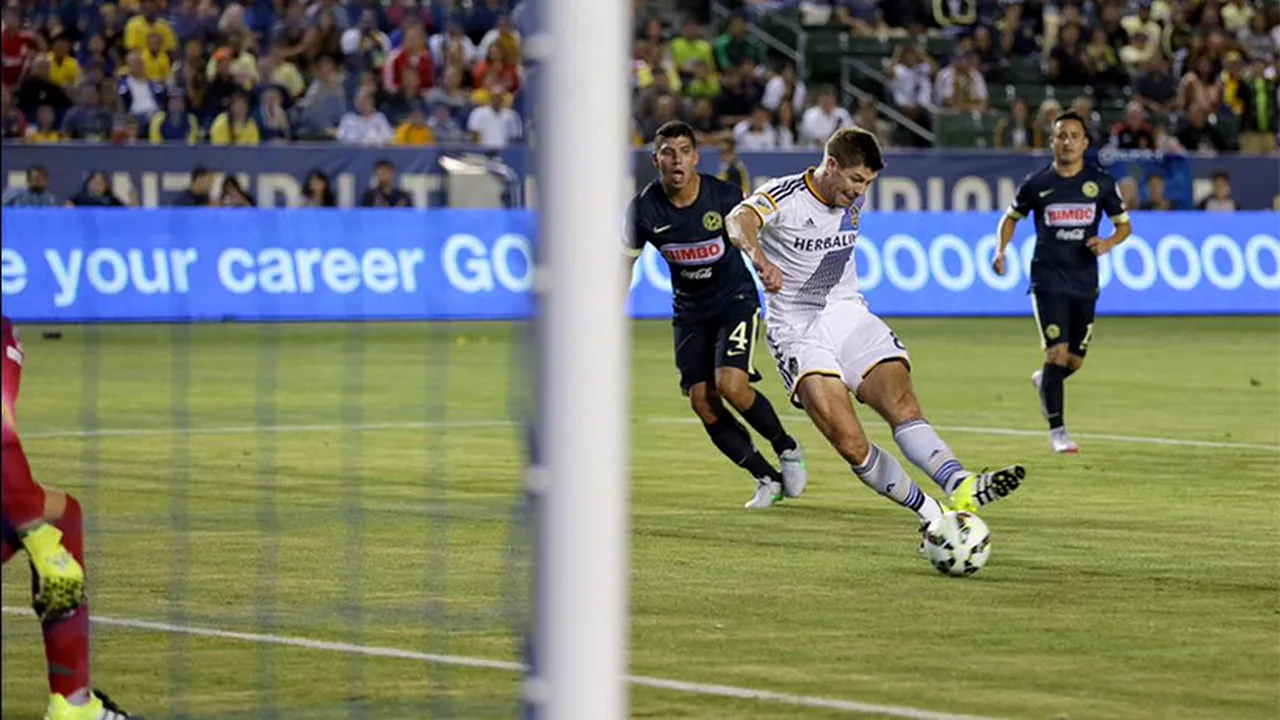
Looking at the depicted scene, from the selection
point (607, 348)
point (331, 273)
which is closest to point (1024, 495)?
point (607, 348)

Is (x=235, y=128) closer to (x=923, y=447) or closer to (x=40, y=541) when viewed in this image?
(x=923, y=447)

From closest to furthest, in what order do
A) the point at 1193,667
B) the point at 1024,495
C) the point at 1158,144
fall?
1. the point at 1193,667
2. the point at 1024,495
3. the point at 1158,144

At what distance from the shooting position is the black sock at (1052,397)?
16234 mm

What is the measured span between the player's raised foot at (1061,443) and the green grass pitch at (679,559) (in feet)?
0.83

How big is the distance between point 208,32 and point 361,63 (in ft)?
5.85

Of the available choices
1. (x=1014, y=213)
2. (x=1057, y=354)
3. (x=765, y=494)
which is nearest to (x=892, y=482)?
(x=765, y=494)

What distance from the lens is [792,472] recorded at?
13648 millimetres

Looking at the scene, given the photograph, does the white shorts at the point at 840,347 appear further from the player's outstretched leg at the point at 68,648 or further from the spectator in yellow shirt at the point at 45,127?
the spectator in yellow shirt at the point at 45,127

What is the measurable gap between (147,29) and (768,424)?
1730 cm

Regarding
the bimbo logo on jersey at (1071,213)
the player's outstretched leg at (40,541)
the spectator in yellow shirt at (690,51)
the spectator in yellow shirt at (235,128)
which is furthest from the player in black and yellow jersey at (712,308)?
the spectator in yellow shirt at (690,51)

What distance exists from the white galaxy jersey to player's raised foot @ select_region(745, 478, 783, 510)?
1.47m

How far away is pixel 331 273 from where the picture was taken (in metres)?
27.2

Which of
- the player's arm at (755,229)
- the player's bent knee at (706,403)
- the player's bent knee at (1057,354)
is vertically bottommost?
the player's bent knee at (1057,354)

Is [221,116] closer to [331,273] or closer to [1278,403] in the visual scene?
[331,273]
